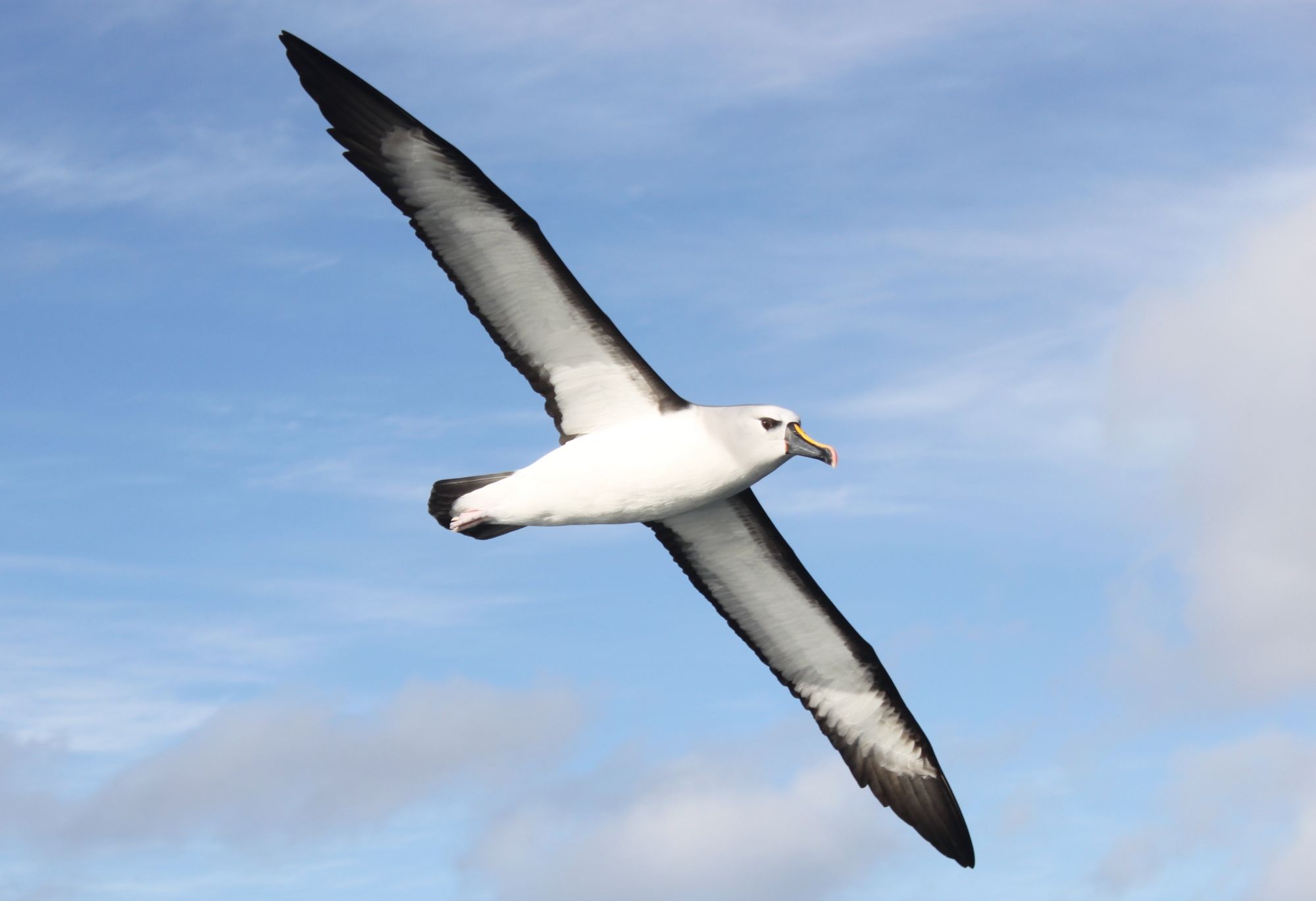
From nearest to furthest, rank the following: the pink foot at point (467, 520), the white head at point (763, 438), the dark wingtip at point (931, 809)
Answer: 1. the white head at point (763, 438)
2. the pink foot at point (467, 520)
3. the dark wingtip at point (931, 809)

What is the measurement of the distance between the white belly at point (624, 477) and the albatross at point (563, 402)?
0.6 inches

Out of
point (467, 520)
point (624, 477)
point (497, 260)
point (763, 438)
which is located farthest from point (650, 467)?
point (497, 260)

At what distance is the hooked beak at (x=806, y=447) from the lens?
535 inches

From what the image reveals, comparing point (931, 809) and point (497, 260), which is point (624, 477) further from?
point (931, 809)

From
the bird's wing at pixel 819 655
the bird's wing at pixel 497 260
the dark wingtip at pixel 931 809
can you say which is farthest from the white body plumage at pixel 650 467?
the dark wingtip at pixel 931 809

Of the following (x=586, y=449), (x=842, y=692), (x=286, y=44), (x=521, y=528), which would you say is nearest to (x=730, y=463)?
(x=586, y=449)

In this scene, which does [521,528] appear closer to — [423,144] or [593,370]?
[593,370]

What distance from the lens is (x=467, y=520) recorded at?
14094 millimetres

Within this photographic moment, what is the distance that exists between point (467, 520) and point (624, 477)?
169cm

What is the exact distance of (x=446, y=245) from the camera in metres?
13.4

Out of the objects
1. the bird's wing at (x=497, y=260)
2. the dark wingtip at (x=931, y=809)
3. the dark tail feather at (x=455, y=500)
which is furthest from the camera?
the dark wingtip at (x=931, y=809)

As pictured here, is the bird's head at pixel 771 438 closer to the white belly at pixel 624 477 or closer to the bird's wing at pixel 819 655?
the white belly at pixel 624 477

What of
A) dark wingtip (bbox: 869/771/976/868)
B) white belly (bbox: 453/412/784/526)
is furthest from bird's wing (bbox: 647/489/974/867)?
white belly (bbox: 453/412/784/526)

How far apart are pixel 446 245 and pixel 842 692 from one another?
7284 millimetres
